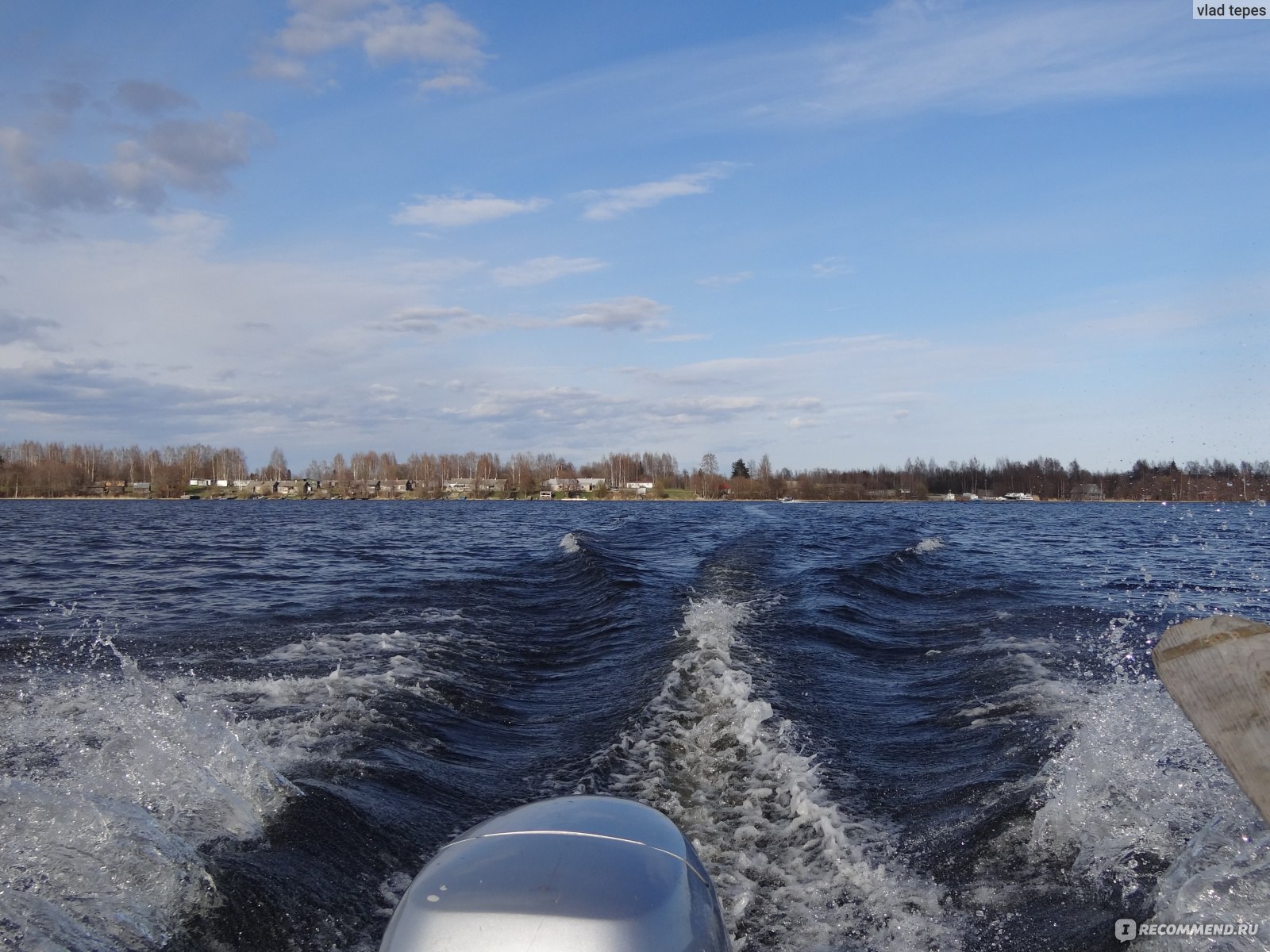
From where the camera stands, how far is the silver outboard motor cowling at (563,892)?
7.02 ft

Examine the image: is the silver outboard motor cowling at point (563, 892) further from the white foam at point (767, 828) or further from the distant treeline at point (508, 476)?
the distant treeline at point (508, 476)

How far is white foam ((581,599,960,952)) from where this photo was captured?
435cm

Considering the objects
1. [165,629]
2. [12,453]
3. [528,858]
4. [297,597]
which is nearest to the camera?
[528,858]

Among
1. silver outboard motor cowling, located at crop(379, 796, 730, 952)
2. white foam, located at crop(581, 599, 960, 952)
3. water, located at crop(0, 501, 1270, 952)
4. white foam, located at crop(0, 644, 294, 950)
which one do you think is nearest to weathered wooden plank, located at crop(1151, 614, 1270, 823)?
silver outboard motor cowling, located at crop(379, 796, 730, 952)

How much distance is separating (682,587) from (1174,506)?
9467 cm

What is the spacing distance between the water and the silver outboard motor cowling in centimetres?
208

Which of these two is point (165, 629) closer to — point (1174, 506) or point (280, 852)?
point (280, 852)

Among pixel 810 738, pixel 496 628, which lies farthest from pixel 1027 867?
pixel 496 628

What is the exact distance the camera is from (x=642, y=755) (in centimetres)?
687

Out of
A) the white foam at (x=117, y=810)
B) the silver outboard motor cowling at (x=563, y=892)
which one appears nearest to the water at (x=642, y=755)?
the white foam at (x=117, y=810)

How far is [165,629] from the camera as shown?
12.1m

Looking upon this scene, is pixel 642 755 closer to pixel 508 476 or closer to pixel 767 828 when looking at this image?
pixel 767 828

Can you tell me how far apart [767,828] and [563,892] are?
145 inches

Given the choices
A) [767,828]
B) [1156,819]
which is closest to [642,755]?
[767,828]
